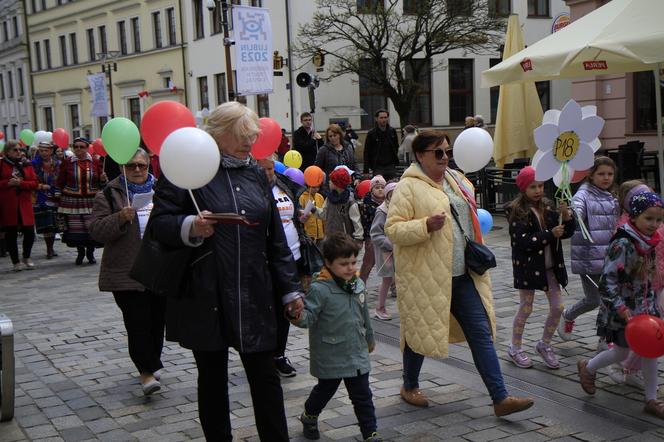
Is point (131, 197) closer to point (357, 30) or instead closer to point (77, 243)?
point (77, 243)

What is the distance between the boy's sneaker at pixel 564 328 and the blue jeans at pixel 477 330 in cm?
161

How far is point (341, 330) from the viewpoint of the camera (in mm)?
4359

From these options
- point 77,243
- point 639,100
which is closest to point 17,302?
point 77,243

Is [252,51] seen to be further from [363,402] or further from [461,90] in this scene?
[461,90]

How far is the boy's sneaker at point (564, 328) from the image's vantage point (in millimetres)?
6180

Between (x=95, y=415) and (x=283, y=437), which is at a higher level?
(x=283, y=437)

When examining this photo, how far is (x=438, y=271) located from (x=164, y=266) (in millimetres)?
1832

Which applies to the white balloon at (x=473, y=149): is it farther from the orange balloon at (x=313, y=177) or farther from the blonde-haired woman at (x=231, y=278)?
the orange balloon at (x=313, y=177)

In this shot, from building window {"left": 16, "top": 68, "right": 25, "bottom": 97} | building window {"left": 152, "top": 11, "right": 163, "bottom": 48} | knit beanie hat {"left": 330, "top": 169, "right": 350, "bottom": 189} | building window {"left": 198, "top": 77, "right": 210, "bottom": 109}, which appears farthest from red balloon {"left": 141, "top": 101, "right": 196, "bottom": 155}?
building window {"left": 16, "top": 68, "right": 25, "bottom": 97}

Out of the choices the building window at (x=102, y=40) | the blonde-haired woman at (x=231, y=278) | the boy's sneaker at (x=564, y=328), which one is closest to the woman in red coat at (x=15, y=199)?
the boy's sneaker at (x=564, y=328)

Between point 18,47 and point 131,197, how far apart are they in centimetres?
5573

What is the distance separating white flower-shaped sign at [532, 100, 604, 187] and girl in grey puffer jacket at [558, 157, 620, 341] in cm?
30

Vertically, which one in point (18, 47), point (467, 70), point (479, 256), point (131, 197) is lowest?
point (479, 256)

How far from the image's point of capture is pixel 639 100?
53.8 ft
